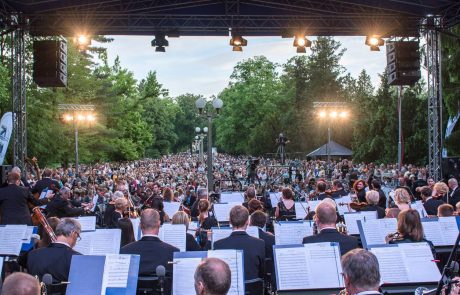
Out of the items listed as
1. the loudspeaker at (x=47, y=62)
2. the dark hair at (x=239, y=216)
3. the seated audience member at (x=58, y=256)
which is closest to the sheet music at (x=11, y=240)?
the seated audience member at (x=58, y=256)

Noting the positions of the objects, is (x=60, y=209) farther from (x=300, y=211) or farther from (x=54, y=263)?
(x=54, y=263)

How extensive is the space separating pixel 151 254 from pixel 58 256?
1064 millimetres

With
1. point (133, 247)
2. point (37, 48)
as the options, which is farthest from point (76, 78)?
point (133, 247)

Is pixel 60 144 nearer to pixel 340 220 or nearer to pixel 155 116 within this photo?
pixel 340 220

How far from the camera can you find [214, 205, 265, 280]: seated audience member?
6867mm

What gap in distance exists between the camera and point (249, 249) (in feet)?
22.6

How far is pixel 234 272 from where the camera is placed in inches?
227

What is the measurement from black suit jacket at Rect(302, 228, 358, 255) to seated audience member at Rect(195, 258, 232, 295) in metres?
3.21

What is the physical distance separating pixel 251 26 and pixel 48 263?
1370 cm

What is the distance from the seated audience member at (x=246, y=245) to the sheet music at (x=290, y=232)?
3.51 feet

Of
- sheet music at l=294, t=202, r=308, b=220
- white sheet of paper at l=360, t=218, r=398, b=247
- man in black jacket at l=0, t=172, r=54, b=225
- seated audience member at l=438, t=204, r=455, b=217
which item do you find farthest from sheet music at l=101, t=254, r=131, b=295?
sheet music at l=294, t=202, r=308, b=220

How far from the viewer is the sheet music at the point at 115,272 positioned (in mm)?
5590

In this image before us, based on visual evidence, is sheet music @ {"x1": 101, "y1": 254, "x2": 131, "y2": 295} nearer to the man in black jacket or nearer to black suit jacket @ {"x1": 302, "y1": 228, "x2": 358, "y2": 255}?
black suit jacket @ {"x1": 302, "y1": 228, "x2": 358, "y2": 255}

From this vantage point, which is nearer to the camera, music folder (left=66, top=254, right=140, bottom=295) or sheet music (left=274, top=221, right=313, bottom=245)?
music folder (left=66, top=254, right=140, bottom=295)
